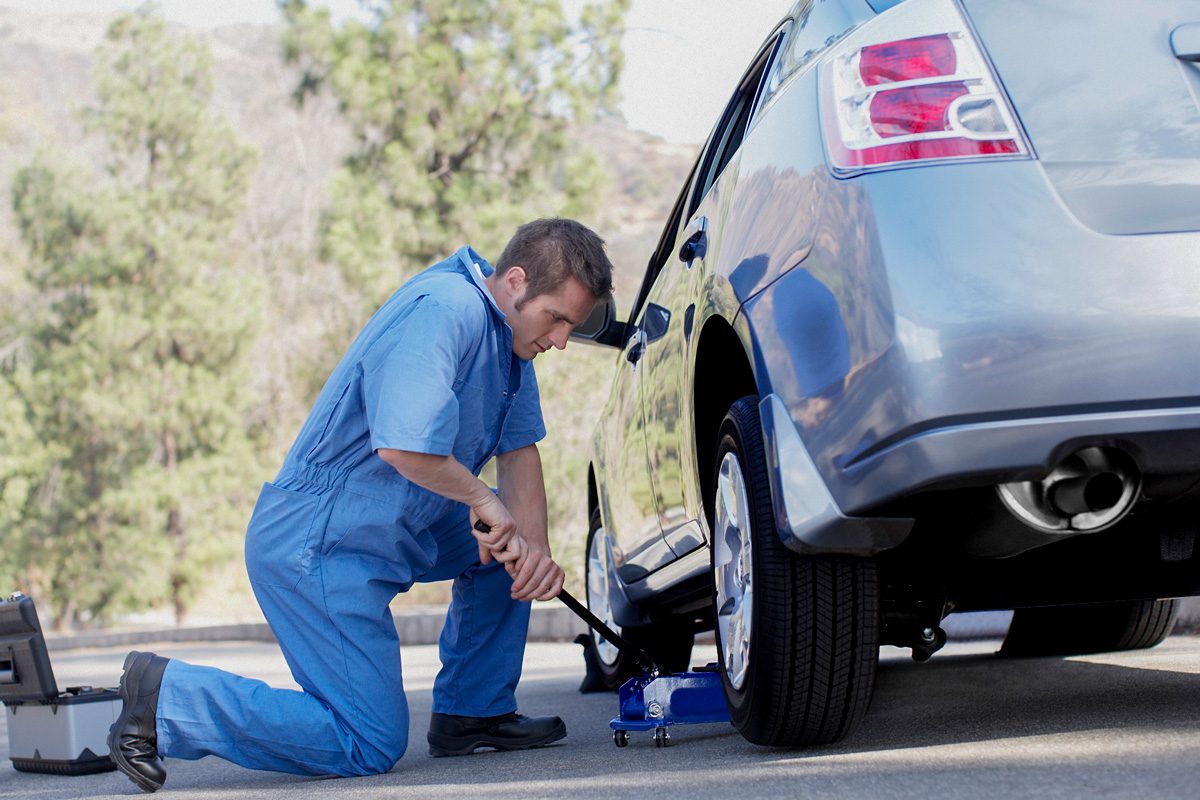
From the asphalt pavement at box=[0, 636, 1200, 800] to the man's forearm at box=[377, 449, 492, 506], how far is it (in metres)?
0.61

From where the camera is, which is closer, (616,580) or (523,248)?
(523,248)

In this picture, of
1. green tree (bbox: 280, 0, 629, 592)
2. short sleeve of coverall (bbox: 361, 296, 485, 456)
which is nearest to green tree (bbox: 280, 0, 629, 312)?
green tree (bbox: 280, 0, 629, 592)

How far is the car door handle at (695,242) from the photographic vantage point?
310 centimetres

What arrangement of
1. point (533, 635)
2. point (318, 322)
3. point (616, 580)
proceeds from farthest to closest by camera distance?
Answer: 1. point (318, 322)
2. point (533, 635)
3. point (616, 580)

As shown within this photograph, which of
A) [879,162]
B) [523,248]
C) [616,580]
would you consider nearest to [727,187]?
[523,248]

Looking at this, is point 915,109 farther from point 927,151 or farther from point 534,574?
point 534,574

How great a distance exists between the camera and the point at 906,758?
249cm

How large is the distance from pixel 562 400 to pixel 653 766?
58.1ft

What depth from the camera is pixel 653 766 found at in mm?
2824

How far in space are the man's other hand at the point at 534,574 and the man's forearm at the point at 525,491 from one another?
1.00 feet

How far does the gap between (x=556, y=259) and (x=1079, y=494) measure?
1.48m

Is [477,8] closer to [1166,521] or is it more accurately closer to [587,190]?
[587,190]

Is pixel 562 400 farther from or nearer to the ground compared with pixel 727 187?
nearer to the ground

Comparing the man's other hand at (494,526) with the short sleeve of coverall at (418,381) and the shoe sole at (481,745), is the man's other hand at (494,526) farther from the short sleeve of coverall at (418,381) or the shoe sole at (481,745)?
the shoe sole at (481,745)
